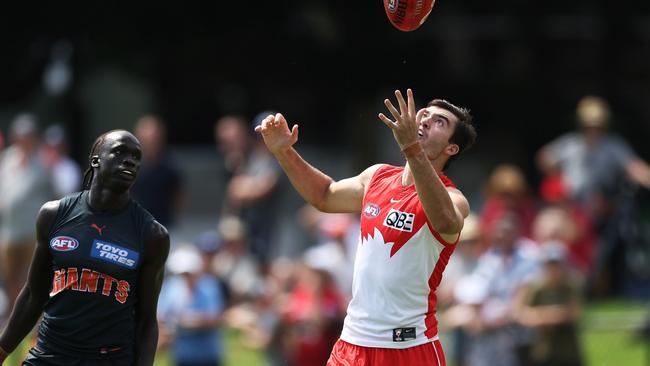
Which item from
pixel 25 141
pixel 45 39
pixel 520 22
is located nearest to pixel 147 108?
pixel 45 39

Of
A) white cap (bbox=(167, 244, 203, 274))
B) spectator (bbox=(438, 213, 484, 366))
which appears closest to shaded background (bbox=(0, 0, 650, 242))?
spectator (bbox=(438, 213, 484, 366))

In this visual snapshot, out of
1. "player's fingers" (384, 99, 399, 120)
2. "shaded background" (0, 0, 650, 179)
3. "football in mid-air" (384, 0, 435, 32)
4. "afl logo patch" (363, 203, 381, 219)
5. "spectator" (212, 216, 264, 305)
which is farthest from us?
"shaded background" (0, 0, 650, 179)

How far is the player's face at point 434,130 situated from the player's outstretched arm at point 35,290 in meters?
1.92

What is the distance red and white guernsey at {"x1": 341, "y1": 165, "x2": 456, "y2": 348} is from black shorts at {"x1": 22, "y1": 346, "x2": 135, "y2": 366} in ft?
3.99

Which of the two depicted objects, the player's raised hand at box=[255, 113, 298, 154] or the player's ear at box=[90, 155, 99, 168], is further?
the player's raised hand at box=[255, 113, 298, 154]

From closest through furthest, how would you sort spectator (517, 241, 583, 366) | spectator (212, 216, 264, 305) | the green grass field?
spectator (517, 241, 583, 366), the green grass field, spectator (212, 216, 264, 305)

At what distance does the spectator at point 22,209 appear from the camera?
1362cm

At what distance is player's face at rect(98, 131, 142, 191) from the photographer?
21.6 ft

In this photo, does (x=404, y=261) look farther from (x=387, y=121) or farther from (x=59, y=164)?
(x=59, y=164)

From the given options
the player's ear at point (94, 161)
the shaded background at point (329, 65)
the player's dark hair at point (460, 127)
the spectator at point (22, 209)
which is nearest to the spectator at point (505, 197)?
the shaded background at point (329, 65)

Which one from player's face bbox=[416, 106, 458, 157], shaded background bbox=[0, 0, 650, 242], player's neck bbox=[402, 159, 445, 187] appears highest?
shaded background bbox=[0, 0, 650, 242]

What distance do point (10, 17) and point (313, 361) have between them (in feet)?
→ 32.4

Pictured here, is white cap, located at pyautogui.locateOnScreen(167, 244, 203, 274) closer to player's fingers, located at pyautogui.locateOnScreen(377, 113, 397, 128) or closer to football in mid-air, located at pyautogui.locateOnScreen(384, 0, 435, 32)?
football in mid-air, located at pyautogui.locateOnScreen(384, 0, 435, 32)

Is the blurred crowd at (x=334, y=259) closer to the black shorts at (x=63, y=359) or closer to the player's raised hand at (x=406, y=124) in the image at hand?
the black shorts at (x=63, y=359)
